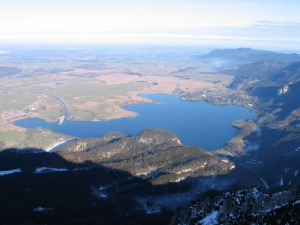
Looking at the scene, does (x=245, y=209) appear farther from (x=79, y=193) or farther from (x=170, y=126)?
(x=170, y=126)

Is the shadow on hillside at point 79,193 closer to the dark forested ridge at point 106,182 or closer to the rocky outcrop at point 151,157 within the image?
the dark forested ridge at point 106,182

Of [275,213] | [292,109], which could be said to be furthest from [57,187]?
[292,109]

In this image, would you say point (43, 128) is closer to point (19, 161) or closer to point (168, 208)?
point (19, 161)

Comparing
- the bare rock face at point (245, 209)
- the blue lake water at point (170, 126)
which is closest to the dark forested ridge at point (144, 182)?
the bare rock face at point (245, 209)

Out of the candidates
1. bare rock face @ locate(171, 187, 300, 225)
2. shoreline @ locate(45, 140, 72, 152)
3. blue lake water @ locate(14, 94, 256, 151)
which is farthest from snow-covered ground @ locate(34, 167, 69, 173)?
blue lake water @ locate(14, 94, 256, 151)

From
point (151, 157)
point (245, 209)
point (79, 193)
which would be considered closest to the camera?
point (245, 209)

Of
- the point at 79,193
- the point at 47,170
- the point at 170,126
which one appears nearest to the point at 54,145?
the point at 47,170
